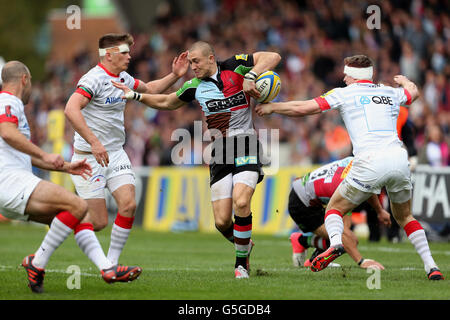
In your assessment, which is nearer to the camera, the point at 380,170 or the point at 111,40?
the point at 380,170

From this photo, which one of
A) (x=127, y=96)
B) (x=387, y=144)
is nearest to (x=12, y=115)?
Result: (x=127, y=96)

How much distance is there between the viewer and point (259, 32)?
24.8 metres

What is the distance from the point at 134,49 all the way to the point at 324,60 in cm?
1131

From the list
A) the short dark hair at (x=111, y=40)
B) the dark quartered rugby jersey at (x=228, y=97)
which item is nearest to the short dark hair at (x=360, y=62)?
the dark quartered rugby jersey at (x=228, y=97)

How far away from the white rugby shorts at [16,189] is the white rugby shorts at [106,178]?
1.76 m

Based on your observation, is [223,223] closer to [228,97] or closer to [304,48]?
[228,97]

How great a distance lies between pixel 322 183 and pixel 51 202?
396 cm

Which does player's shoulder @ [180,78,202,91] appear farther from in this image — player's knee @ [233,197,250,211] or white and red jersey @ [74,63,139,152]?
player's knee @ [233,197,250,211]

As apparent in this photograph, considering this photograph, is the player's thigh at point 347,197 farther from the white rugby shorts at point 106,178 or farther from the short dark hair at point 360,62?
the white rugby shorts at point 106,178

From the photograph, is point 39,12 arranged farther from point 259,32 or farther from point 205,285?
point 205,285

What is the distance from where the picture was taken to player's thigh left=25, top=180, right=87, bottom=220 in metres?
7.46

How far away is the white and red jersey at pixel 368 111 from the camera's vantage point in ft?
28.0

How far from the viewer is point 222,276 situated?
30.7 ft

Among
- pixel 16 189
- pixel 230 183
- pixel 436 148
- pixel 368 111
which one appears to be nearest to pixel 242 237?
pixel 230 183
